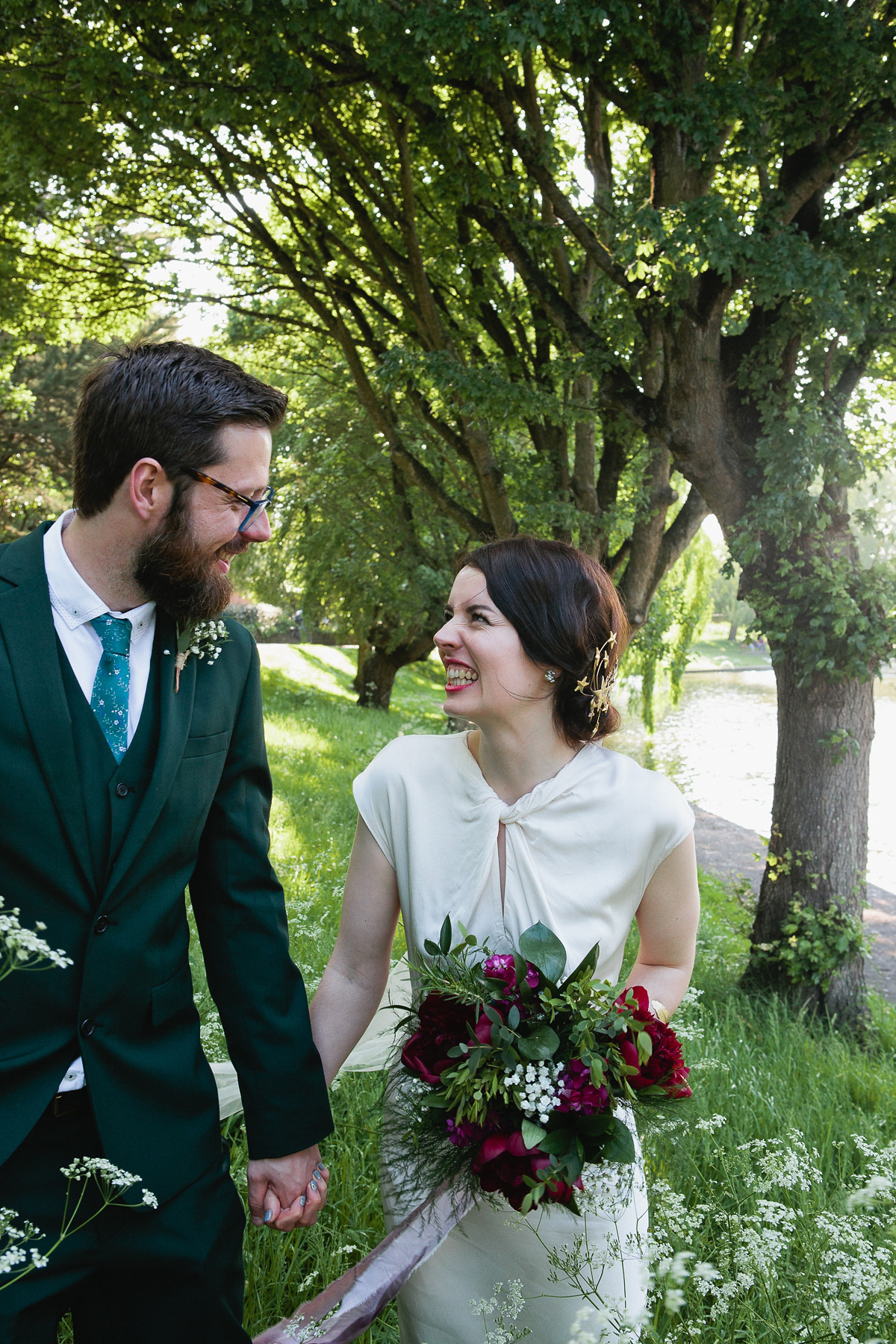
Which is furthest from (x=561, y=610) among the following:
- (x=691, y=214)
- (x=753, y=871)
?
(x=753, y=871)

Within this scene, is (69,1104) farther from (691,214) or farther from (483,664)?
(691,214)

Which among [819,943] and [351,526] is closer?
[819,943]

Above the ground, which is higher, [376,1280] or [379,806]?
[379,806]

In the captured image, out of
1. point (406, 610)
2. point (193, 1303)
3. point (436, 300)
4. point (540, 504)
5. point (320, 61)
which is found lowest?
point (193, 1303)

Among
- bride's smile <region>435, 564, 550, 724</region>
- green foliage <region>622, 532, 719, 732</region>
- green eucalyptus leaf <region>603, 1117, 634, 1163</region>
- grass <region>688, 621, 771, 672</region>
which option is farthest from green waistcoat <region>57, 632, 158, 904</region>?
grass <region>688, 621, 771, 672</region>

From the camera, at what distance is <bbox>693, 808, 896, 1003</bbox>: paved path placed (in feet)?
24.8

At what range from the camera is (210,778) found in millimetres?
2225

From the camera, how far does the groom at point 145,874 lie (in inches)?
75.3

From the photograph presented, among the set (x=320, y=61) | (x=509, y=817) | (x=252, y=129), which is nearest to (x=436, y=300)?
(x=252, y=129)

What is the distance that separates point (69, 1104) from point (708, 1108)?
2847mm

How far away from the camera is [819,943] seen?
5590 mm

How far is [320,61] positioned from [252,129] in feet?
5.47

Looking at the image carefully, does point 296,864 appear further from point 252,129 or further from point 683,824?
point 252,129

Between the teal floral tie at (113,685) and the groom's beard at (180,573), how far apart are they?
0.12 meters
